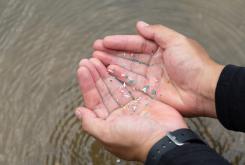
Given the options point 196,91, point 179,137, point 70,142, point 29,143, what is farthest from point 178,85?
point 29,143

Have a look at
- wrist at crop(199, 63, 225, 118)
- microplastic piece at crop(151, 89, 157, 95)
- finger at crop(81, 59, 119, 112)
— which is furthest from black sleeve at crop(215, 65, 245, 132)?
finger at crop(81, 59, 119, 112)

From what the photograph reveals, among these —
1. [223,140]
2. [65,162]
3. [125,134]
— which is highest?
[125,134]

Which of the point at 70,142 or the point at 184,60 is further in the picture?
the point at 70,142

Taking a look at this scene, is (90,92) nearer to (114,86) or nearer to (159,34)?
(114,86)

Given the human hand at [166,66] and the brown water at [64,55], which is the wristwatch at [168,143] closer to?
the human hand at [166,66]

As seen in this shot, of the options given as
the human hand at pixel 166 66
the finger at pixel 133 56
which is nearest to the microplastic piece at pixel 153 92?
the human hand at pixel 166 66

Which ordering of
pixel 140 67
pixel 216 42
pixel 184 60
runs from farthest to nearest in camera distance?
pixel 216 42
pixel 140 67
pixel 184 60

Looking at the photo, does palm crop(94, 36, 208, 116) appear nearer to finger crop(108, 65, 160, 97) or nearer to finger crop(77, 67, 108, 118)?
finger crop(108, 65, 160, 97)

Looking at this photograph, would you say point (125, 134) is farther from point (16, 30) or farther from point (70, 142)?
point (16, 30)

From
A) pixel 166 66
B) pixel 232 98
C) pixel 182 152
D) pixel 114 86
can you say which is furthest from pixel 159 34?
pixel 182 152
